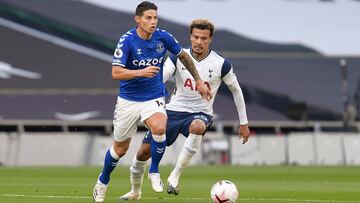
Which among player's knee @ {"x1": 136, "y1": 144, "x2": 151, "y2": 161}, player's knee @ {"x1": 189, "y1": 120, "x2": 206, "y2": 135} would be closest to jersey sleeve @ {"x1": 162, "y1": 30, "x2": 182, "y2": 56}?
player's knee @ {"x1": 136, "y1": 144, "x2": 151, "y2": 161}

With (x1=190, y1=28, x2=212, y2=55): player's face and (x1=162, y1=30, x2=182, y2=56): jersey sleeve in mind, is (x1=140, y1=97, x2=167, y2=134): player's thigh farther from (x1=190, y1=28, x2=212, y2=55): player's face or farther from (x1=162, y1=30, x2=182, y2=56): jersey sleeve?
(x1=190, y1=28, x2=212, y2=55): player's face

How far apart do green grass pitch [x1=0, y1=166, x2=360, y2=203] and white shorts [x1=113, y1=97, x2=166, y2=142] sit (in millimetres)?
1017

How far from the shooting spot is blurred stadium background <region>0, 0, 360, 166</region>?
33.3m

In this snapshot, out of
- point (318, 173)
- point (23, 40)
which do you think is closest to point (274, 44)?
point (23, 40)

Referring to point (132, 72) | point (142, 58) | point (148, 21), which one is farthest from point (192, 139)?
point (132, 72)

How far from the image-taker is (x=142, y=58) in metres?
13.1

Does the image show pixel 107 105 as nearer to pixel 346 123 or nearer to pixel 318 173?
pixel 346 123

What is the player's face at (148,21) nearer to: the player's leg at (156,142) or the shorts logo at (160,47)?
the shorts logo at (160,47)

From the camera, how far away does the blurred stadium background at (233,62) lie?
3331 cm

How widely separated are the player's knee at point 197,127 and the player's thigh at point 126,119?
1810 mm

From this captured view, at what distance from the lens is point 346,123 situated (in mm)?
33906

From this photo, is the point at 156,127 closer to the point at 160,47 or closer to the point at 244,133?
the point at 160,47

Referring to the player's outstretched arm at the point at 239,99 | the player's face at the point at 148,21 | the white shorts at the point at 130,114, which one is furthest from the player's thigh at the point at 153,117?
the player's outstretched arm at the point at 239,99

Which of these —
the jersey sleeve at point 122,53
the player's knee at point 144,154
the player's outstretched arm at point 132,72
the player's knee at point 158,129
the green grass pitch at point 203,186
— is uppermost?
the jersey sleeve at point 122,53
